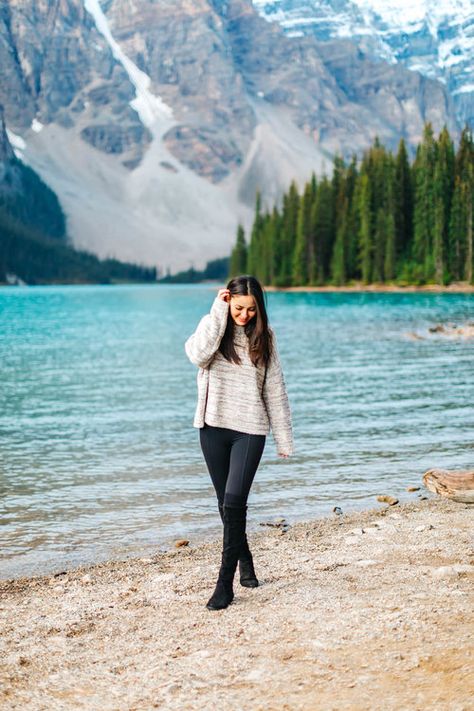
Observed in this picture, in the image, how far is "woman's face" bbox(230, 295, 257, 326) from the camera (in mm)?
7641

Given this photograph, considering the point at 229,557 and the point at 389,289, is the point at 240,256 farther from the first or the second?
the point at 229,557

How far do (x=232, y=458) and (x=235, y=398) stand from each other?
53 centimetres

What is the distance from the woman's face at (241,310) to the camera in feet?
25.1

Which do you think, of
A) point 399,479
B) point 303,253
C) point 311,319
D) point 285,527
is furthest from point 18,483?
point 303,253

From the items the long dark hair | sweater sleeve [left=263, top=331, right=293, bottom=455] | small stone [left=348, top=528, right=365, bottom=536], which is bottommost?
small stone [left=348, top=528, right=365, bottom=536]

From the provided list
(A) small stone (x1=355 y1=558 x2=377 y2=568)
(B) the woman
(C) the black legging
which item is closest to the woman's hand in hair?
(B) the woman

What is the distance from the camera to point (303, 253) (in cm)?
13562

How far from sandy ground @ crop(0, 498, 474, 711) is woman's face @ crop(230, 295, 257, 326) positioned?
2536 mm

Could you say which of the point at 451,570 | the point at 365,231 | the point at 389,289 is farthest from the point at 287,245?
the point at 451,570

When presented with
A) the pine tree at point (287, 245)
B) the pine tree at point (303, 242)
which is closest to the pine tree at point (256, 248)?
the pine tree at point (287, 245)

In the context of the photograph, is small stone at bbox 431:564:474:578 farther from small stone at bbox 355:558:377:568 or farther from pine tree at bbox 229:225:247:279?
pine tree at bbox 229:225:247:279

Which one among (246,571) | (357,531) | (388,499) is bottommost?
(388,499)

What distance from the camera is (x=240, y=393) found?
7.83 meters

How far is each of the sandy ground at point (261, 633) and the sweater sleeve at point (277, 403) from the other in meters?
1.43
